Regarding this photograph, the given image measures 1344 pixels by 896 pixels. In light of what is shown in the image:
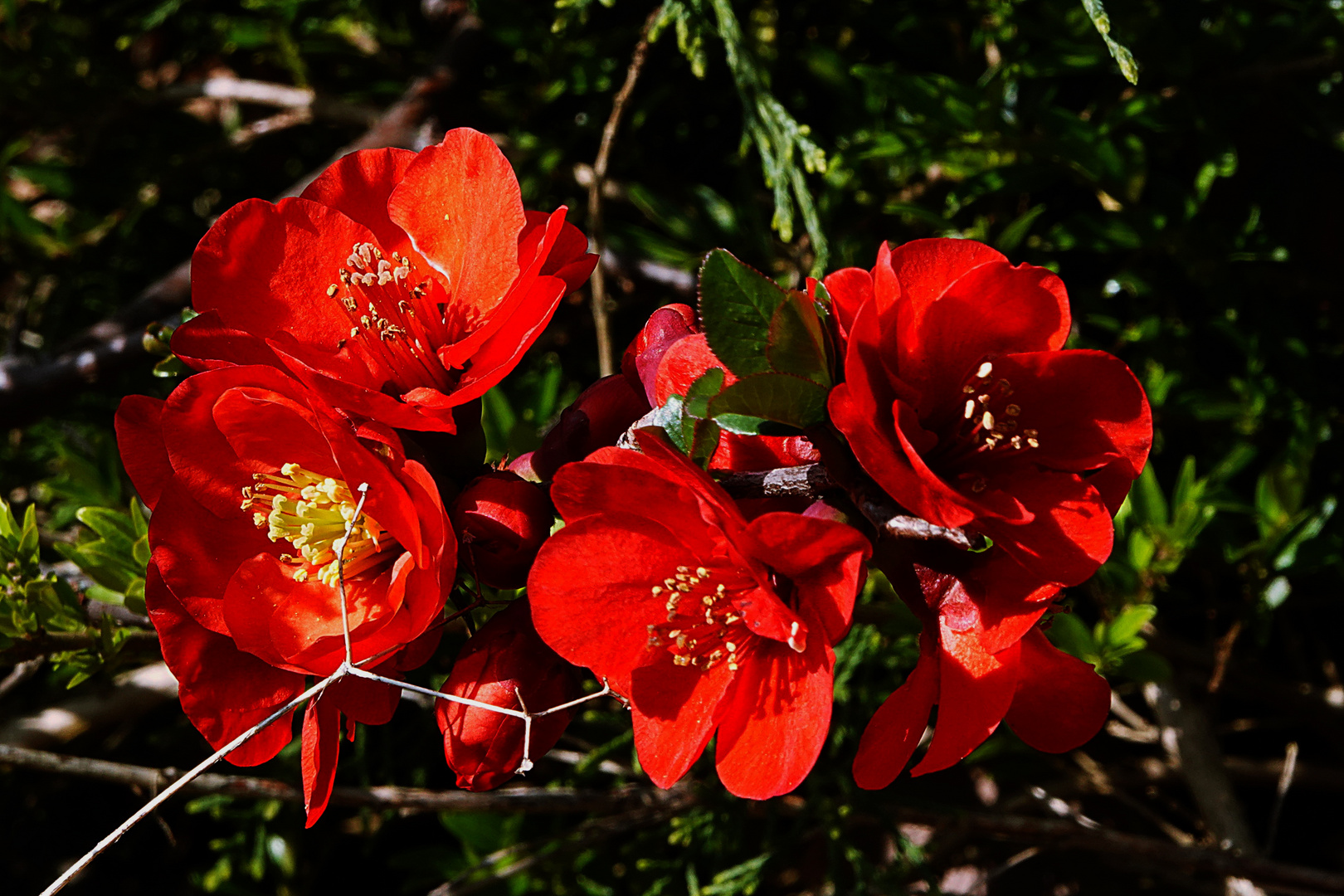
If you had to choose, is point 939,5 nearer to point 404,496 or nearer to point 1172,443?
point 1172,443

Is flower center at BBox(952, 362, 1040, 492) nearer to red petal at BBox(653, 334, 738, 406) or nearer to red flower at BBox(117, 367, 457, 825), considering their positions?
red petal at BBox(653, 334, 738, 406)

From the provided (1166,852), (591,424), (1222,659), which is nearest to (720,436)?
(591,424)

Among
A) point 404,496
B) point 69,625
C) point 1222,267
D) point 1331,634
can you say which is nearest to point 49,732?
point 69,625

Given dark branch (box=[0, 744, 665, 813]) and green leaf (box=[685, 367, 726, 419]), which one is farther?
dark branch (box=[0, 744, 665, 813])

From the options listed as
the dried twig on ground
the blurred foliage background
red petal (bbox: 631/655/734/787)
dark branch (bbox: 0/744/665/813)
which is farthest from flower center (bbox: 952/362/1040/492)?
the dried twig on ground

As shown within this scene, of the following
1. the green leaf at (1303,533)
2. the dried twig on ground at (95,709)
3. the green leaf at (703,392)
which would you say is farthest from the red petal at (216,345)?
the green leaf at (1303,533)

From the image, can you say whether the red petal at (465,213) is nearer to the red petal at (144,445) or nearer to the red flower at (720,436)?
the red flower at (720,436)
